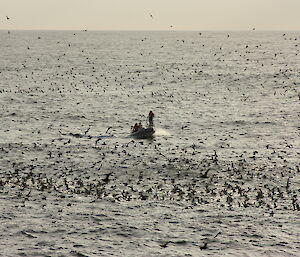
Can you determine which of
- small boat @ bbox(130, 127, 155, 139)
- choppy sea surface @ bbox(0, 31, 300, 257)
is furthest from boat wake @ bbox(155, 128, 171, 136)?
small boat @ bbox(130, 127, 155, 139)

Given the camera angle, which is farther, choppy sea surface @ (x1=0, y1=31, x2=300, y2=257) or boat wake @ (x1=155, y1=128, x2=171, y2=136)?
boat wake @ (x1=155, y1=128, x2=171, y2=136)

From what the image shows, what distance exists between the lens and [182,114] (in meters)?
60.6

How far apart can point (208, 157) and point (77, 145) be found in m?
11.3

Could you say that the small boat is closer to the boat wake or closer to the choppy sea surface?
the choppy sea surface

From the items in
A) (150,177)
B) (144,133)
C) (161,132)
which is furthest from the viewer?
(161,132)

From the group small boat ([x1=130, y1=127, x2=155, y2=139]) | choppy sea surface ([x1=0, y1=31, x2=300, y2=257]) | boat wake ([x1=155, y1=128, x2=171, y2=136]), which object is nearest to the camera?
choppy sea surface ([x1=0, y1=31, x2=300, y2=257])

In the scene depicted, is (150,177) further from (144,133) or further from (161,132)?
(161,132)

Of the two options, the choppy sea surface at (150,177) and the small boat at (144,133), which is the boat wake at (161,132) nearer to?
the choppy sea surface at (150,177)

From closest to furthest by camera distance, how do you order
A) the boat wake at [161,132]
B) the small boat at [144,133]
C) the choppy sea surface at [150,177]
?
the choppy sea surface at [150,177], the small boat at [144,133], the boat wake at [161,132]

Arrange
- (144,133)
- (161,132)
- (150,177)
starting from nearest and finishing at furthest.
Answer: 1. (150,177)
2. (144,133)
3. (161,132)

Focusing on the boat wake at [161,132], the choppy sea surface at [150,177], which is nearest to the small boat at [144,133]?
the choppy sea surface at [150,177]

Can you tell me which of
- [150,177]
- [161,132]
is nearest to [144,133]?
[161,132]

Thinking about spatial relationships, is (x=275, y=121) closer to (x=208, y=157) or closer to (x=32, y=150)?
(x=208, y=157)

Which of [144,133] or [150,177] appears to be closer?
[150,177]
